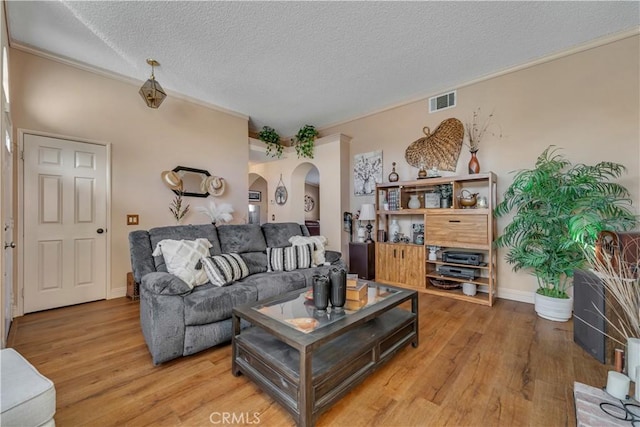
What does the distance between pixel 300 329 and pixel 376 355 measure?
610 mm

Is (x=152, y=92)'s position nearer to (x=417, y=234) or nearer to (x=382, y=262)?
(x=382, y=262)

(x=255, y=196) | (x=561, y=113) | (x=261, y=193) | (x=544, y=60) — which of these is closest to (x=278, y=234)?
(x=561, y=113)

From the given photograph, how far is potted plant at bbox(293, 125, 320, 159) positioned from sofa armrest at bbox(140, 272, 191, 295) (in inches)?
140

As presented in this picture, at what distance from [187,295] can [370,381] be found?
1.40 meters

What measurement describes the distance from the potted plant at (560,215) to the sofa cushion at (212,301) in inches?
110

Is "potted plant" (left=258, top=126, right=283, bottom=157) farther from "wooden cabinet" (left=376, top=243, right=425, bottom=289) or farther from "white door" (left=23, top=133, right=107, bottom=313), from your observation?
"wooden cabinet" (left=376, top=243, right=425, bottom=289)

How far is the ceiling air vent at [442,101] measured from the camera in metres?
3.69

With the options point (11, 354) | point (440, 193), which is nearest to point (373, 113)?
point (440, 193)

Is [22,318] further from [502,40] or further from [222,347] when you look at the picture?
[502,40]

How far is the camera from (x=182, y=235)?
258 centimetres

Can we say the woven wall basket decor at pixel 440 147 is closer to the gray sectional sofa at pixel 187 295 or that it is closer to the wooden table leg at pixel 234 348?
the gray sectional sofa at pixel 187 295

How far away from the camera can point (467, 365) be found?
6.11ft

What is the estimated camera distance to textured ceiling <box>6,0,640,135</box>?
7.56ft

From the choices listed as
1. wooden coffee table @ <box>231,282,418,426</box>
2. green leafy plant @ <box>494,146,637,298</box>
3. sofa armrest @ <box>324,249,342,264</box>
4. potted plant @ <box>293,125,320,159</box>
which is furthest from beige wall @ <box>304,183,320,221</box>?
wooden coffee table @ <box>231,282,418,426</box>
